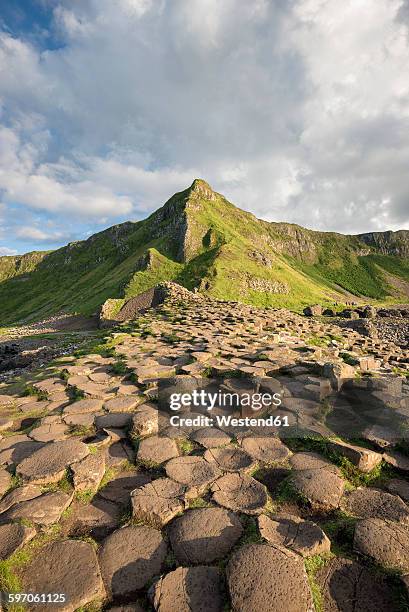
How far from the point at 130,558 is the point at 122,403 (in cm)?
356

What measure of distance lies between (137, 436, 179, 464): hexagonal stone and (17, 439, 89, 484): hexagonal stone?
800 mm

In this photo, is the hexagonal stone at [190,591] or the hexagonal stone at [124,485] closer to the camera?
the hexagonal stone at [190,591]

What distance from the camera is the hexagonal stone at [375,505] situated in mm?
3400

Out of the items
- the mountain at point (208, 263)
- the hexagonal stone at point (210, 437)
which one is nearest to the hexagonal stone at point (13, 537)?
the hexagonal stone at point (210, 437)

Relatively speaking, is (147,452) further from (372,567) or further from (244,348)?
(244,348)

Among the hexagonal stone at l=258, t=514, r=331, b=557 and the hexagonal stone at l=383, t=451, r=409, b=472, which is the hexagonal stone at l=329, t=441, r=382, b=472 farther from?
Answer: the hexagonal stone at l=258, t=514, r=331, b=557

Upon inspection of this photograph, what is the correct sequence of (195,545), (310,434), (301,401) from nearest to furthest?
(195,545) < (310,434) < (301,401)

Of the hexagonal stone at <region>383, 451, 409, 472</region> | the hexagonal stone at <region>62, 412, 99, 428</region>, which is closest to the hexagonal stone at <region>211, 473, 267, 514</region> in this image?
the hexagonal stone at <region>383, 451, 409, 472</region>

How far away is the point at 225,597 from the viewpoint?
8.11ft

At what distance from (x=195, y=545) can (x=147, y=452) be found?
5.84 feet

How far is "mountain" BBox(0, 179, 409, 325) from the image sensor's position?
54.8 meters

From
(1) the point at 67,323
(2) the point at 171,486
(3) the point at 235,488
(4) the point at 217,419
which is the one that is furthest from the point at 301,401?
(1) the point at 67,323

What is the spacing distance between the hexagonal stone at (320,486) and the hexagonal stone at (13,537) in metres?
2.91

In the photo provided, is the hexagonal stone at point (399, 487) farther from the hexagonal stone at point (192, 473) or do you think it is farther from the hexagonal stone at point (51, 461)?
the hexagonal stone at point (51, 461)
